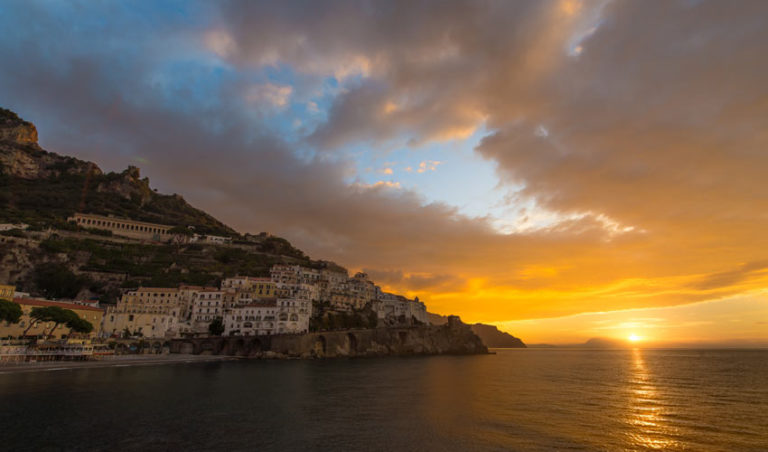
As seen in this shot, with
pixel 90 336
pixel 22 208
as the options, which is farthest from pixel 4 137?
pixel 90 336

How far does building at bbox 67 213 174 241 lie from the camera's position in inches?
5773

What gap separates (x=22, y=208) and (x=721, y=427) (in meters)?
206

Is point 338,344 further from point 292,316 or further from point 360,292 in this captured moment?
point 360,292

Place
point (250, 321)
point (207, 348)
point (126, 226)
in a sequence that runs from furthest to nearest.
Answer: point (126, 226)
point (250, 321)
point (207, 348)

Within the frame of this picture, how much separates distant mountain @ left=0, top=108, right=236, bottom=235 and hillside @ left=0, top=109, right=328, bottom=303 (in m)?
0.33

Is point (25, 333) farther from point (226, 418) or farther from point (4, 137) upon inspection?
point (4, 137)

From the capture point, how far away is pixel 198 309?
104875mm

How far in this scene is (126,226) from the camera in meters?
155

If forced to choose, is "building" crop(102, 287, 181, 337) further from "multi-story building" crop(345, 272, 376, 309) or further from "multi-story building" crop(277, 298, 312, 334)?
"multi-story building" crop(345, 272, 376, 309)

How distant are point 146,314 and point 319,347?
45.3 m

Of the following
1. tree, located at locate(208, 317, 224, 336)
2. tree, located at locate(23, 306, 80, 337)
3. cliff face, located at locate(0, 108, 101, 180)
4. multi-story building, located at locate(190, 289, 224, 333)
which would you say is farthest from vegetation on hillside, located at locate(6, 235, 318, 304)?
cliff face, located at locate(0, 108, 101, 180)

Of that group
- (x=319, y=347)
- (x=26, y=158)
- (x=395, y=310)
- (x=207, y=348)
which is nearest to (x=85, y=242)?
(x=207, y=348)

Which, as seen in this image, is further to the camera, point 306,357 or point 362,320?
point 362,320

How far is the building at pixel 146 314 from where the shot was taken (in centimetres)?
9488
